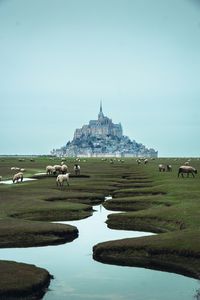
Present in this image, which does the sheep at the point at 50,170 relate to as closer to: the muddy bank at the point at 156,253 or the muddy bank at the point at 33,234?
the muddy bank at the point at 33,234

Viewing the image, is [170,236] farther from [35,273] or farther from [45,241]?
[35,273]

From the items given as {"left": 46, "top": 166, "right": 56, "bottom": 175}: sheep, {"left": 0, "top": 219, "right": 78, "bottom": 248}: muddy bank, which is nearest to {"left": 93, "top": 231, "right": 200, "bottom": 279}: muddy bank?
{"left": 0, "top": 219, "right": 78, "bottom": 248}: muddy bank

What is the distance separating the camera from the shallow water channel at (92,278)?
15602 millimetres

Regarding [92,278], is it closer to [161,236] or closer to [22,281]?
[22,281]

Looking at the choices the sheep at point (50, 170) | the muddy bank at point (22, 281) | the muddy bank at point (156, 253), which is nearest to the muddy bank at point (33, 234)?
the muddy bank at point (156, 253)

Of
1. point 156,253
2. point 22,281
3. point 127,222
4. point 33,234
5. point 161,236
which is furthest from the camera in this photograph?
point 127,222

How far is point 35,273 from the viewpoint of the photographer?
16609 mm

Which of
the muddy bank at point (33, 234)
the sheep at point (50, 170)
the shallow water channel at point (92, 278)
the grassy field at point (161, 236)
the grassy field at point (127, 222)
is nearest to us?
the shallow water channel at point (92, 278)

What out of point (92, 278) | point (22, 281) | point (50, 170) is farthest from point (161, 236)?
point (50, 170)

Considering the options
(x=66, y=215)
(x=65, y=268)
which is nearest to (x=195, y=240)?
(x=65, y=268)

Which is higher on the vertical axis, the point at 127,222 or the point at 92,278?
the point at 127,222

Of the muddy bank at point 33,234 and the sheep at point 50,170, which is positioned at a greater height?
the sheep at point 50,170

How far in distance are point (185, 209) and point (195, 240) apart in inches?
355

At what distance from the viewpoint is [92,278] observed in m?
17.6
